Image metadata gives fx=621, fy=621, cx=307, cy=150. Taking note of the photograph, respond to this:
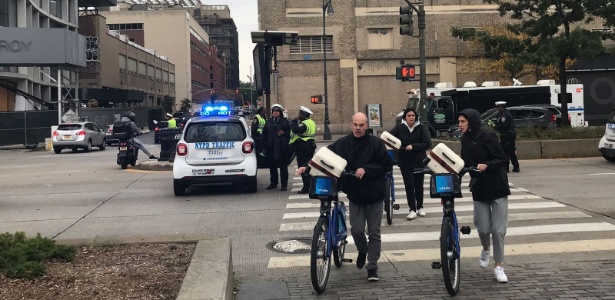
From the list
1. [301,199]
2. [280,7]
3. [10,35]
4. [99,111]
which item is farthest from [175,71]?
[301,199]

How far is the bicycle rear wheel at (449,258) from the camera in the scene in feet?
18.8

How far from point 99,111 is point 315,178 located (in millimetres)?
50741

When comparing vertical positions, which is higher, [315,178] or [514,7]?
[514,7]

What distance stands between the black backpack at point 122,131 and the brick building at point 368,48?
27.0m

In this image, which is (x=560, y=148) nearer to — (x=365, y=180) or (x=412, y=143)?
(x=412, y=143)

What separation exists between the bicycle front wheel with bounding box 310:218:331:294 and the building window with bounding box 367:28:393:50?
4158 cm

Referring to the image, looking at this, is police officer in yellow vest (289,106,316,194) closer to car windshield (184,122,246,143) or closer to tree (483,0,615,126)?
car windshield (184,122,246,143)

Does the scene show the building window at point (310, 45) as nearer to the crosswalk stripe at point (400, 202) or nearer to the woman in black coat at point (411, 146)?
the crosswalk stripe at point (400, 202)

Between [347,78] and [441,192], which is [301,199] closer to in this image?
[441,192]

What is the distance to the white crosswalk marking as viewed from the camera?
303 inches

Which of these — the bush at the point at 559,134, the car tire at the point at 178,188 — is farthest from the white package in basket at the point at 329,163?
the bush at the point at 559,134

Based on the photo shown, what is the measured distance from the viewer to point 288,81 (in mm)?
45500

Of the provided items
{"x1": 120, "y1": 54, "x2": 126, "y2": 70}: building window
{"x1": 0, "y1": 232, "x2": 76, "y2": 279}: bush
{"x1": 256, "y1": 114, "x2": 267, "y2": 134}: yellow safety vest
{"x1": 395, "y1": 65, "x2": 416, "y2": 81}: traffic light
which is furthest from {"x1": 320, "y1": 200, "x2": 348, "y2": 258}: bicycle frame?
{"x1": 120, "y1": 54, "x2": 126, "y2": 70}: building window

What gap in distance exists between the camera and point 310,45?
45969mm
